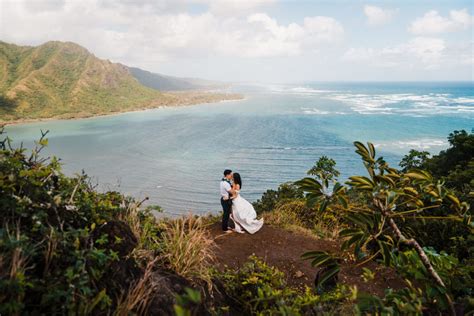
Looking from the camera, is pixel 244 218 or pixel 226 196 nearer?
pixel 244 218

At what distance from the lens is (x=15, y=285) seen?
202 cm

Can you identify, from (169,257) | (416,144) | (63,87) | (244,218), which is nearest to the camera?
(169,257)

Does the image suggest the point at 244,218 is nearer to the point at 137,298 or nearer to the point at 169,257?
the point at 169,257

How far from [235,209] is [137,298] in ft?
16.8

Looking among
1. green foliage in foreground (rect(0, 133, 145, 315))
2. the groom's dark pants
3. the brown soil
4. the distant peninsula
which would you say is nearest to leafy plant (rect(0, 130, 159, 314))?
green foliage in foreground (rect(0, 133, 145, 315))

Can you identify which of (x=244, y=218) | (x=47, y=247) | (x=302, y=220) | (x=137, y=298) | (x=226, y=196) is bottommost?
(x=302, y=220)

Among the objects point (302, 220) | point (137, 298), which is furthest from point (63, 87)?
point (137, 298)

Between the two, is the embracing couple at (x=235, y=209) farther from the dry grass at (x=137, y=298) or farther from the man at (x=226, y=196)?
the dry grass at (x=137, y=298)

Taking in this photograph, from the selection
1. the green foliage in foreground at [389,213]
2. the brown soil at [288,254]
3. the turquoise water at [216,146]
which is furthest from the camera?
the turquoise water at [216,146]

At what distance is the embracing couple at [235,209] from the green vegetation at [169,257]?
10.4 ft

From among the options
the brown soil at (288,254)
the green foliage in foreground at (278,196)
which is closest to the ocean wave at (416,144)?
the green foliage in foreground at (278,196)

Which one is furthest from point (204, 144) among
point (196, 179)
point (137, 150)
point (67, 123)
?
point (67, 123)

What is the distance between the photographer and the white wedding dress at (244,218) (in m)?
7.48

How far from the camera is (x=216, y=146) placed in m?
46.0
